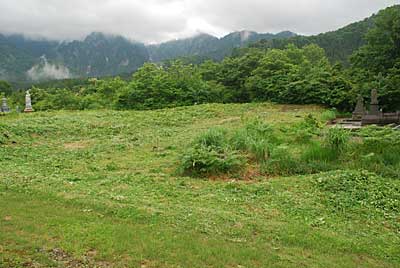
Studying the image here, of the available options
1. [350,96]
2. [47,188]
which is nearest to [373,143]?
[47,188]

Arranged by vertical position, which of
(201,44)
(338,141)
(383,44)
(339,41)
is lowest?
(338,141)

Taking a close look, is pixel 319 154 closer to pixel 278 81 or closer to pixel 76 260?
pixel 76 260

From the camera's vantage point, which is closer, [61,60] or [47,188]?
[47,188]

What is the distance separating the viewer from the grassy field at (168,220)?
3.95 metres

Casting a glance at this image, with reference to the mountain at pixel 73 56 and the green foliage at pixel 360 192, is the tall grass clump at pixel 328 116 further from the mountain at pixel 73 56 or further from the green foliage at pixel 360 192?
the mountain at pixel 73 56

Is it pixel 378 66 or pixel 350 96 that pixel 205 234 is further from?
pixel 378 66

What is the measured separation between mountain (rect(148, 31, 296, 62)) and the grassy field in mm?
85908

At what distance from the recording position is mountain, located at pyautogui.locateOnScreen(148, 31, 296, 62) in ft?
316

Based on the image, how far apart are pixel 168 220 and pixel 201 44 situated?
100058 mm

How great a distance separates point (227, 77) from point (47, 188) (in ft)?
75.5

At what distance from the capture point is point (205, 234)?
4.55 metres

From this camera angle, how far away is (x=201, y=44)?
10175 centimetres

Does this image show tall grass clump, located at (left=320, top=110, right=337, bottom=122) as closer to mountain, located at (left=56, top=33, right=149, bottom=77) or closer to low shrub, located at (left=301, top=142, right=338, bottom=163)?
low shrub, located at (left=301, top=142, right=338, bottom=163)

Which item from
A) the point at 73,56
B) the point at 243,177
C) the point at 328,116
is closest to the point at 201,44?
the point at 73,56
